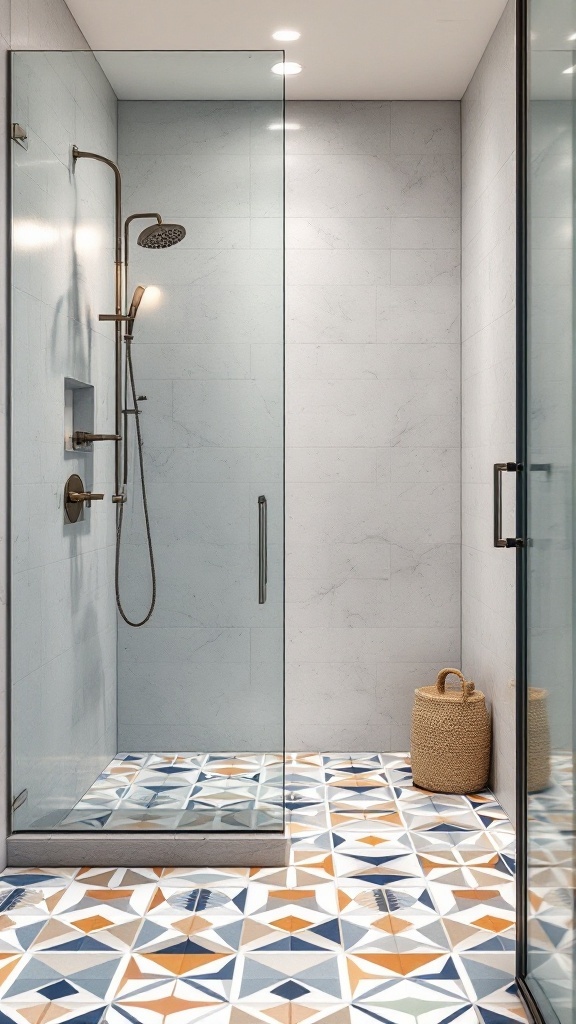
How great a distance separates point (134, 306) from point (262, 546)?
0.81 meters

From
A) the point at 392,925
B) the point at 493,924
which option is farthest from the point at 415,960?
the point at 493,924

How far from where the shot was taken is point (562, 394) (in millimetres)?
1749

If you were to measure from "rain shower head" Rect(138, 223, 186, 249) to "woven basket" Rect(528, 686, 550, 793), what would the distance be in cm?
163

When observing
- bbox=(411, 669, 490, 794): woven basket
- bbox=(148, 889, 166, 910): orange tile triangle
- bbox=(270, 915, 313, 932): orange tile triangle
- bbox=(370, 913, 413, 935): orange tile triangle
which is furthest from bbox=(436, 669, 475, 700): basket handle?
bbox=(148, 889, 166, 910): orange tile triangle

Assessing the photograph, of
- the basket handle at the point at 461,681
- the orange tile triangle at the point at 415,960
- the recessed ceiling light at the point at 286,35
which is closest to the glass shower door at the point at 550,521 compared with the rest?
the orange tile triangle at the point at 415,960

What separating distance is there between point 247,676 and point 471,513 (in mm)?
1432

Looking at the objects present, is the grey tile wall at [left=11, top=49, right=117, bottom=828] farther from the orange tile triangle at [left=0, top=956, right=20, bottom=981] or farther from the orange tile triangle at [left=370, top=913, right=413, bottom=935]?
the orange tile triangle at [left=370, top=913, right=413, bottom=935]

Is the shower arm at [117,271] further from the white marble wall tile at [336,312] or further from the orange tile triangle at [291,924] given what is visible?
the white marble wall tile at [336,312]

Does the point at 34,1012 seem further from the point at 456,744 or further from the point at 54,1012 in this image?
the point at 456,744

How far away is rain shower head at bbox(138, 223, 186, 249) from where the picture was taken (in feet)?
8.85

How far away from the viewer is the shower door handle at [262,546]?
2.78 m

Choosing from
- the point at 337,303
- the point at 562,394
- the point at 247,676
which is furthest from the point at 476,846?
the point at 337,303

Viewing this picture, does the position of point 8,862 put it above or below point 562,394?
below

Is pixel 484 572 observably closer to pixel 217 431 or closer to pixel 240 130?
pixel 217 431
